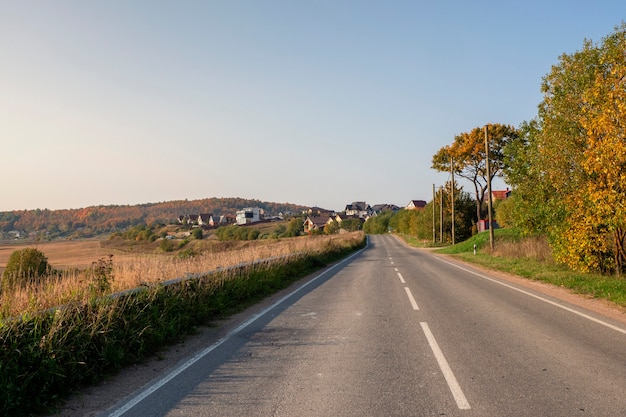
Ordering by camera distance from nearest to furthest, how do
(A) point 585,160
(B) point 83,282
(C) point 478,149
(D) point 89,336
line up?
(D) point 89,336 → (B) point 83,282 → (A) point 585,160 → (C) point 478,149

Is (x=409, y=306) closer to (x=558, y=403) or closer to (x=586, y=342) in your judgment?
(x=586, y=342)

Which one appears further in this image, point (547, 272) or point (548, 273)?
point (547, 272)

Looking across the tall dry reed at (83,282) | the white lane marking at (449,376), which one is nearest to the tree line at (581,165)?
the white lane marking at (449,376)

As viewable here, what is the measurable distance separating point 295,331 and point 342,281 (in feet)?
27.5

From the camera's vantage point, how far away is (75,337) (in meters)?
5.58

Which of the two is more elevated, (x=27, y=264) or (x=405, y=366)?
(x=27, y=264)

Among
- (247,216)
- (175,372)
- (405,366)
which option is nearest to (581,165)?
(405,366)

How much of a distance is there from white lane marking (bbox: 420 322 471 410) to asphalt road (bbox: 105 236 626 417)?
1 cm

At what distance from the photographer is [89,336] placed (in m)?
5.79

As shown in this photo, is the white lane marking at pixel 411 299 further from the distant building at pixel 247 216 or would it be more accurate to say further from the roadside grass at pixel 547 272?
the distant building at pixel 247 216

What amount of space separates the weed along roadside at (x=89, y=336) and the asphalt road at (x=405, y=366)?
89 centimetres

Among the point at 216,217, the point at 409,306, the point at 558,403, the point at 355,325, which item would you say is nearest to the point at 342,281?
the point at 409,306

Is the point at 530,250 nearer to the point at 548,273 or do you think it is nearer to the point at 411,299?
the point at 548,273

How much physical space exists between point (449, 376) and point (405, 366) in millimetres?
615
